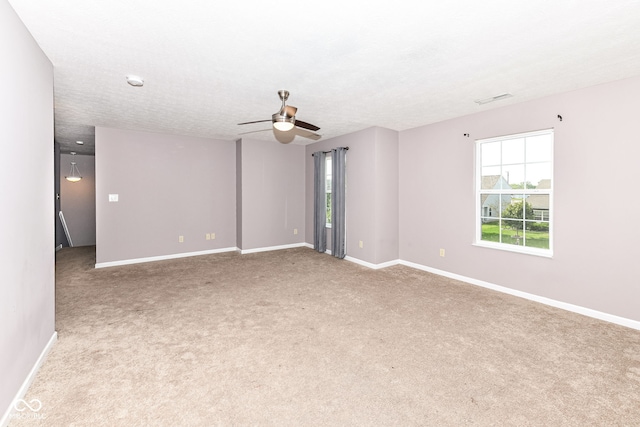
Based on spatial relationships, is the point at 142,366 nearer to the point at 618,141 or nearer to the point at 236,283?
the point at 236,283

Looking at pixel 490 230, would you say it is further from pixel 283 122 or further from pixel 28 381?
pixel 28 381

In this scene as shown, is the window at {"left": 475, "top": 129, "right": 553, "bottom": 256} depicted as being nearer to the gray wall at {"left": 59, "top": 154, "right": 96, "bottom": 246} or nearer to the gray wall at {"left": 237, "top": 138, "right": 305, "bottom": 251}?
the gray wall at {"left": 237, "top": 138, "right": 305, "bottom": 251}

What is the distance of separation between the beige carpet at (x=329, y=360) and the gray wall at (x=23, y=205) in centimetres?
31

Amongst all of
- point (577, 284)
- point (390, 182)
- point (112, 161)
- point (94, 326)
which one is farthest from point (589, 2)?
point (112, 161)

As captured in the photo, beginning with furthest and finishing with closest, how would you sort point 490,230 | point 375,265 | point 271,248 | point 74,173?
1. point 74,173
2. point 271,248
3. point 375,265
4. point 490,230

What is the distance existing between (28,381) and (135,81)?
2.70 metres

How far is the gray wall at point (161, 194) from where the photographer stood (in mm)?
5203

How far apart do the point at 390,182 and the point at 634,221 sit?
3059 millimetres

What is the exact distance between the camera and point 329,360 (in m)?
2.27

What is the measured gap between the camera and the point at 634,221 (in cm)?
287

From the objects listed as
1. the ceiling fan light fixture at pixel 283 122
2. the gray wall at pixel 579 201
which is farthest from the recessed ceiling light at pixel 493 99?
the ceiling fan light fixture at pixel 283 122

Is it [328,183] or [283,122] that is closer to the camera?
[283,122]

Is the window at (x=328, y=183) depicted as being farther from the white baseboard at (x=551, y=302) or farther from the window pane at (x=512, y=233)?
the window pane at (x=512, y=233)

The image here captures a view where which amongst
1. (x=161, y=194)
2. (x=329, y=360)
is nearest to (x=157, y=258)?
(x=161, y=194)
